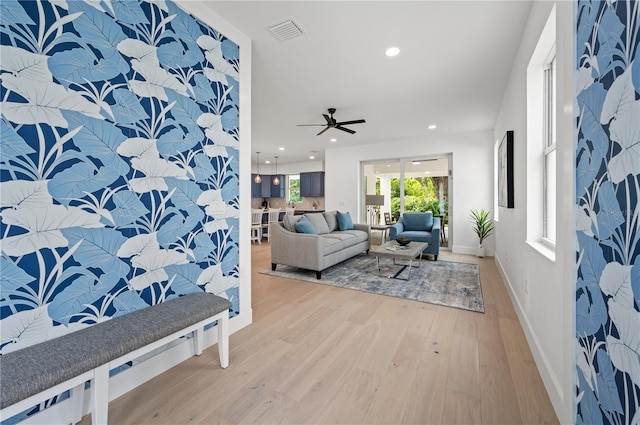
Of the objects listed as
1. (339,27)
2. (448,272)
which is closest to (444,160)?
(448,272)

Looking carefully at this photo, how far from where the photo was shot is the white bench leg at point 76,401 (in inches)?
52.7

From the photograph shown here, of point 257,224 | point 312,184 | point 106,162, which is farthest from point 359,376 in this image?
point 312,184

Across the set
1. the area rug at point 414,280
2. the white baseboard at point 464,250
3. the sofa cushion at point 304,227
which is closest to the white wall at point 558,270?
the area rug at point 414,280

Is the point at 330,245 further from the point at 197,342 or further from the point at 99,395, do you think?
the point at 99,395

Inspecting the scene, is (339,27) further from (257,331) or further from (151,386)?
(151,386)

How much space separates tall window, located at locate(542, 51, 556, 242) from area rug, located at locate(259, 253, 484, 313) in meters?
1.10

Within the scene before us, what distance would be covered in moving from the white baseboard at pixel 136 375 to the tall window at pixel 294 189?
26.1ft

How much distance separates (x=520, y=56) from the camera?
2.56 m

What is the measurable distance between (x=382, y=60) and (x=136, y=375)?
11.2 feet

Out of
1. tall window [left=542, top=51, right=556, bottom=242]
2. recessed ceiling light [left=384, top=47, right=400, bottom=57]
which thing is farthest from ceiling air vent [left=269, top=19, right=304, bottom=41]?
tall window [left=542, top=51, right=556, bottom=242]

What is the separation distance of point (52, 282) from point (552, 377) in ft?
8.79

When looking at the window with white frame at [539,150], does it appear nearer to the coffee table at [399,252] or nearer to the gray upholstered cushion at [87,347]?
the coffee table at [399,252]

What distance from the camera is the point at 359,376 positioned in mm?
1706

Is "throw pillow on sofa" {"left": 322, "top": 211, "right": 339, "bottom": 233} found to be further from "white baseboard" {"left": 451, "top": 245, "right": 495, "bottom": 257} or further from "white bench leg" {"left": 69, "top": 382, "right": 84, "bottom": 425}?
"white bench leg" {"left": 69, "top": 382, "right": 84, "bottom": 425}
